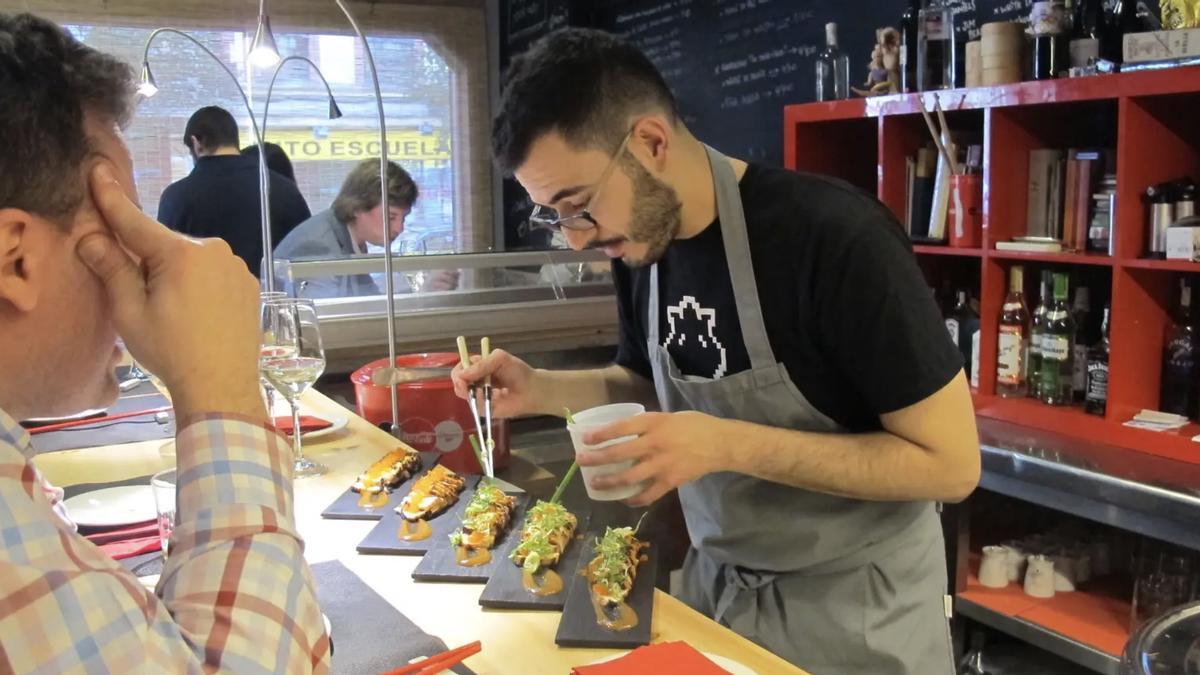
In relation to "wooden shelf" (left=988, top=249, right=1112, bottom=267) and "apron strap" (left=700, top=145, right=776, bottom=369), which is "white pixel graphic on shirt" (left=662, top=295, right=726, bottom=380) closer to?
"apron strap" (left=700, top=145, right=776, bottom=369)

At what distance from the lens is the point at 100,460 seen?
2029 millimetres

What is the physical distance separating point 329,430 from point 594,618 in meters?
1.13

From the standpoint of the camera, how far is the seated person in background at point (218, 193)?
4.44m

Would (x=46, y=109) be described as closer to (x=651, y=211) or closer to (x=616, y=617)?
(x=616, y=617)

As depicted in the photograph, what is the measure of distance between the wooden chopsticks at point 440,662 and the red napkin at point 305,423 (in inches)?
44.1

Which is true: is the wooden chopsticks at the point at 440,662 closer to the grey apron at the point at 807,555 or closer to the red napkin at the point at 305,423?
the grey apron at the point at 807,555

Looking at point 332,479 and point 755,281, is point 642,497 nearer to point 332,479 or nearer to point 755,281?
point 755,281

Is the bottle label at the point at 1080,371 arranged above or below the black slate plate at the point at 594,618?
above

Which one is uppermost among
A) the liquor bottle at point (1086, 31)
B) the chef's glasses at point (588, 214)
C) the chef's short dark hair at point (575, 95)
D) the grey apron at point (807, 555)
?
the liquor bottle at point (1086, 31)

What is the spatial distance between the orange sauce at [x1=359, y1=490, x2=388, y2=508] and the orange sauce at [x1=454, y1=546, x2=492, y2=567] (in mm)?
285

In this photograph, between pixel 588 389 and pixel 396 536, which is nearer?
pixel 396 536

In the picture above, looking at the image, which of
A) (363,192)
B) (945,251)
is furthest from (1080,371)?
(363,192)

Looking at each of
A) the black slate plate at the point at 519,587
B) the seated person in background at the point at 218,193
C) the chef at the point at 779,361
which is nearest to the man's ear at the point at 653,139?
the chef at the point at 779,361

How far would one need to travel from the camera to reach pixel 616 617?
47.6 inches
